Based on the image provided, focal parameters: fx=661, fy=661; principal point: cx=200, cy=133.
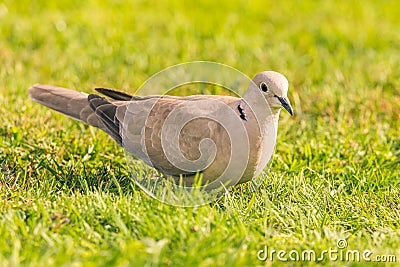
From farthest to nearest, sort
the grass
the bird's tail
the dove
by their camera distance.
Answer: the bird's tail < the dove < the grass

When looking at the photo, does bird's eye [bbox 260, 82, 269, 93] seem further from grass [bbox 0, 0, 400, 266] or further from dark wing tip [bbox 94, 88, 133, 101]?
dark wing tip [bbox 94, 88, 133, 101]

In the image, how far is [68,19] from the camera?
25.0ft

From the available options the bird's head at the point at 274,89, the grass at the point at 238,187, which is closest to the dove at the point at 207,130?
the bird's head at the point at 274,89

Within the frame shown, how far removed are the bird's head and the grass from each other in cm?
56

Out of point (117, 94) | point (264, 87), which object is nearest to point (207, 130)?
point (264, 87)

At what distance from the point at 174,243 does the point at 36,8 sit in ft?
18.5

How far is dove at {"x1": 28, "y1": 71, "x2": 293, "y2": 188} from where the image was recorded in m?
3.85

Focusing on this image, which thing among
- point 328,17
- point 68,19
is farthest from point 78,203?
point 328,17

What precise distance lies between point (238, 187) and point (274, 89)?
71cm

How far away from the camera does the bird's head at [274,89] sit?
389cm

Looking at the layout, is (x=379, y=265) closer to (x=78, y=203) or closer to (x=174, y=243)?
(x=174, y=243)

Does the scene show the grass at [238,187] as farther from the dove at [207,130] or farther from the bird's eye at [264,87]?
the bird's eye at [264,87]

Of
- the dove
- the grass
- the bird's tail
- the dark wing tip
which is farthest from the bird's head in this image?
the bird's tail

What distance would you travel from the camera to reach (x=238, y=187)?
423cm
